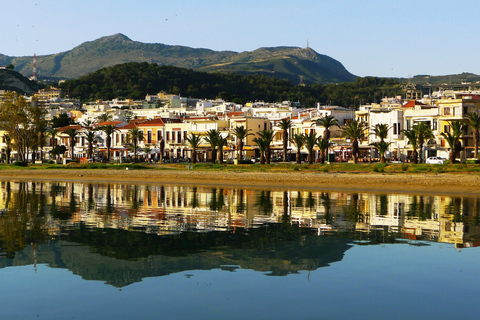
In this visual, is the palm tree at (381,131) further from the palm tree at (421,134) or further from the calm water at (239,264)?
the calm water at (239,264)

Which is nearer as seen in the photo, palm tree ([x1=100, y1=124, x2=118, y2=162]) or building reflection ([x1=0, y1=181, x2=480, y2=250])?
building reflection ([x1=0, y1=181, x2=480, y2=250])

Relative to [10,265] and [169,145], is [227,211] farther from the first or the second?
[169,145]

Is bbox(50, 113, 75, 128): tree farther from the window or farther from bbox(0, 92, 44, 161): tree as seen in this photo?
bbox(0, 92, 44, 161): tree

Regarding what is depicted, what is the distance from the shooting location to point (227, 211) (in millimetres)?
35156

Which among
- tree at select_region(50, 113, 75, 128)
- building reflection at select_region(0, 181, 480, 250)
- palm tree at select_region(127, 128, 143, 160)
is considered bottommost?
building reflection at select_region(0, 181, 480, 250)

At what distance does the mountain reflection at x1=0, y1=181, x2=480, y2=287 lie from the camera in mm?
20203

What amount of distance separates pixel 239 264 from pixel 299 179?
3892 cm

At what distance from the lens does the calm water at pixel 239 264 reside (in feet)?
50.0

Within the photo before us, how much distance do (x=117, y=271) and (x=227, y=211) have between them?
54.4 feet

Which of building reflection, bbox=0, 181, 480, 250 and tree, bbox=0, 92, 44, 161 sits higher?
tree, bbox=0, 92, 44, 161

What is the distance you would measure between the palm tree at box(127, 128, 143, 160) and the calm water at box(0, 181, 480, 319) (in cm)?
6818

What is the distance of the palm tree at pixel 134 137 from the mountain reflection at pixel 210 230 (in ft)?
190

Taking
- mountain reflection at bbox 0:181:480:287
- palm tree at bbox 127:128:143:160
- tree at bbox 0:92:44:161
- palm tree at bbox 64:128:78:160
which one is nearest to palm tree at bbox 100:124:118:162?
palm tree at bbox 127:128:143:160

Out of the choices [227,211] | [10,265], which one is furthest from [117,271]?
[227,211]
